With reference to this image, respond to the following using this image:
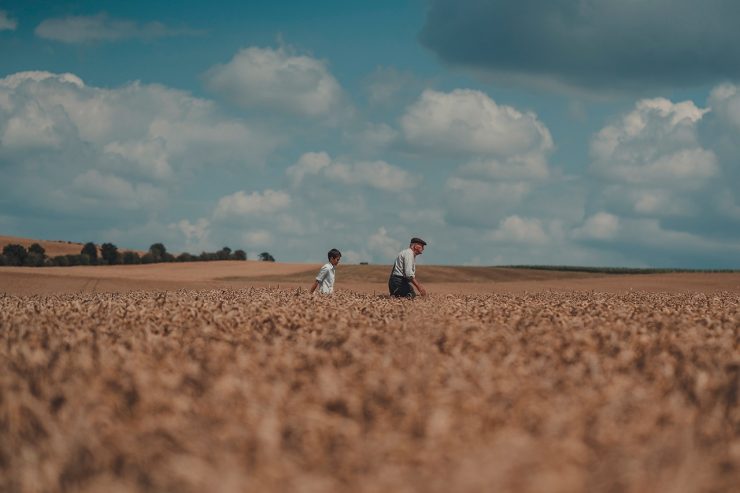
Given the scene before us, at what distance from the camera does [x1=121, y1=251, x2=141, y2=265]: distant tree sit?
225 ft

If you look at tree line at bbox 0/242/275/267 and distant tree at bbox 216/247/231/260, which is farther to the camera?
distant tree at bbox 216/247/231/260

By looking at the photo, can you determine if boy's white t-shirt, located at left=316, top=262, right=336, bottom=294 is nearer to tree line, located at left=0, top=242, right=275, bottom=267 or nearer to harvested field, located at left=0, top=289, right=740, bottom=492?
harvested field, located at left=0, top=289, right=740, bottom=492

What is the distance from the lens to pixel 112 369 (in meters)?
6.30

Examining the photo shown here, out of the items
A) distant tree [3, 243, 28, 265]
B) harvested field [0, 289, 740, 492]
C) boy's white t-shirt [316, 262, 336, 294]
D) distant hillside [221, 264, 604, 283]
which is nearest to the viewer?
harvested field [0, 289, 740, 492]

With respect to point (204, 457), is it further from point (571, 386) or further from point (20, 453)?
point (571, 386)

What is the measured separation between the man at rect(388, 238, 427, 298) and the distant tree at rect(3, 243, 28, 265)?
51.8 metres

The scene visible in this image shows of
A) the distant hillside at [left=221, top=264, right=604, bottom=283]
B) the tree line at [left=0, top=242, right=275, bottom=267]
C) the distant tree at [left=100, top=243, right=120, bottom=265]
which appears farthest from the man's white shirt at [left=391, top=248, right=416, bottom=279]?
the distant tree at [left=100, top=243, right=120, bottom=265]

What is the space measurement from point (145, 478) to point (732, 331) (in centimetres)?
804

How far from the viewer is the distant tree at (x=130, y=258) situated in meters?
68.5

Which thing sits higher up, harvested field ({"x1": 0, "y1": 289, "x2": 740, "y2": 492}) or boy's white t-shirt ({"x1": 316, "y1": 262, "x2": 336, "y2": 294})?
boy's white t-shirt ({"x1": 316, "y1": 262, "x2": 336, "y2": 294})

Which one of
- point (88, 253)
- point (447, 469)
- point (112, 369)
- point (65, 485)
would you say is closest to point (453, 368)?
point (447, 469)

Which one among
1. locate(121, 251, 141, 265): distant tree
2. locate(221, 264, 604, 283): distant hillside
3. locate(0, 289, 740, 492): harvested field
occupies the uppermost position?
locate(121, 251, 141, 265): distant tree

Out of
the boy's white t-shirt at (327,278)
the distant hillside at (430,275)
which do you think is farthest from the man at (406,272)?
the distant hillside at (430,275)

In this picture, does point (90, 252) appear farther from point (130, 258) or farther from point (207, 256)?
point (207, 256)
